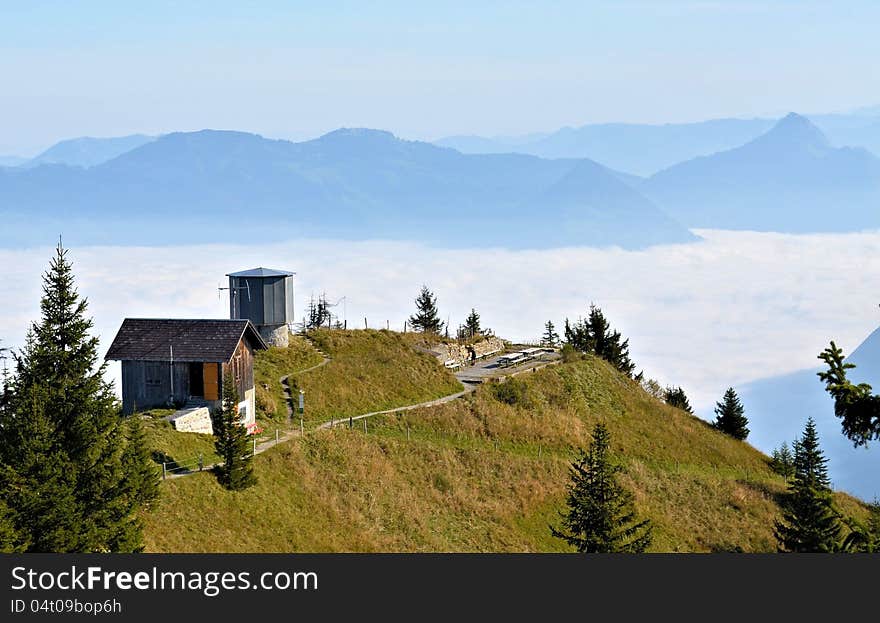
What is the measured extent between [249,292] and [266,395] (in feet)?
37.8

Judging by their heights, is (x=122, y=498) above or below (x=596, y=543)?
above

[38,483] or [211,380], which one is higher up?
[211,380]

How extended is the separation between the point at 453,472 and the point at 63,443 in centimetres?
2528

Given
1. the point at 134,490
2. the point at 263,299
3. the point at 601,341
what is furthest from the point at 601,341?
the point at 134,490

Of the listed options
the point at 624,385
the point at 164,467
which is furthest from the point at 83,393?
the point at 624,385

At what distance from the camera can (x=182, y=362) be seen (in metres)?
46.1

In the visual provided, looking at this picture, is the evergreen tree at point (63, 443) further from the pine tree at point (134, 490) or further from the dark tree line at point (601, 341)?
the dark tree line at point (601, 341)

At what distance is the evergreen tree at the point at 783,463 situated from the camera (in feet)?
214

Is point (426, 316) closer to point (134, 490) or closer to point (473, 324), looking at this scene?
point (473, 324)

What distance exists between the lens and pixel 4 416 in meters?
27.5

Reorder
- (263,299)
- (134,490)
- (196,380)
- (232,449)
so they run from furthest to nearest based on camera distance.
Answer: (263,299) < (196,380) < (232,449) < (134,490)

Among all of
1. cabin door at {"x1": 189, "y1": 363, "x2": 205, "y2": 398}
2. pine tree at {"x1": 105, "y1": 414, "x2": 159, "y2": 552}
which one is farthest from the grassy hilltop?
cabin door at {"x1": 189, "y1": 363, "x2": 205, "y2": 398}

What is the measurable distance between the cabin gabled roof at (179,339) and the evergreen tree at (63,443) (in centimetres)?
1683

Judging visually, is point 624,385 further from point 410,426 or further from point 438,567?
point 438,567
